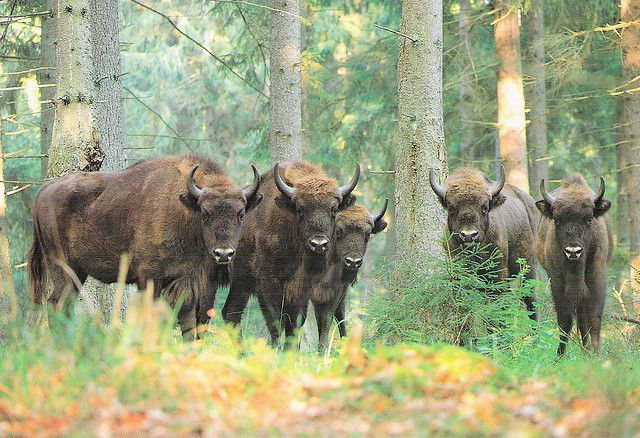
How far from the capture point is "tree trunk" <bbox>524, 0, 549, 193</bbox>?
22.6m

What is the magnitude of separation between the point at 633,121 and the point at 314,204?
32.2 ft

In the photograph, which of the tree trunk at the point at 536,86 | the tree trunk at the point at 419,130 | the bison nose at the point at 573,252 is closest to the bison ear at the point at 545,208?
the bison nose at the point at 573,252

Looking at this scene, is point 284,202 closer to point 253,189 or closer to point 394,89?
point 253,189

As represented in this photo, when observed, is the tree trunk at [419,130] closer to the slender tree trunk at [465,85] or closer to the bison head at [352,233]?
the bison head at [352,233]

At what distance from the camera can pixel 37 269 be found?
40.7 ft

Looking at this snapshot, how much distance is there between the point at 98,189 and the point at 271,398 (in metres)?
6.75

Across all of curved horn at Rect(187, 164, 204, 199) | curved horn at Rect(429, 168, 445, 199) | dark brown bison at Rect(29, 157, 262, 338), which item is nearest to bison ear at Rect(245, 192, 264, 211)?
dark brown bison at Rect(29, 157, 262, 338)

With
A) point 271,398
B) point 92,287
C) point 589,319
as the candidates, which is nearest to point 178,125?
point 92,287

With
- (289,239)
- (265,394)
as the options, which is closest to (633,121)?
(289,239)

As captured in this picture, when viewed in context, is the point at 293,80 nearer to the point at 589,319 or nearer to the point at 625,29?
the point at 625,29

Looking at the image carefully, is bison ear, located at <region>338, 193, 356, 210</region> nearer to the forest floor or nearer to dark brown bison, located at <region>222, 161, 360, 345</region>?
dark brown bison, located at <region>222, 161, 360, 345</region>

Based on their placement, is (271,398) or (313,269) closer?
(271,398)

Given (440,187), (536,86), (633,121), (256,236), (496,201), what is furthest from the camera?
(536,86)

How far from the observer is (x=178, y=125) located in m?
42.6
